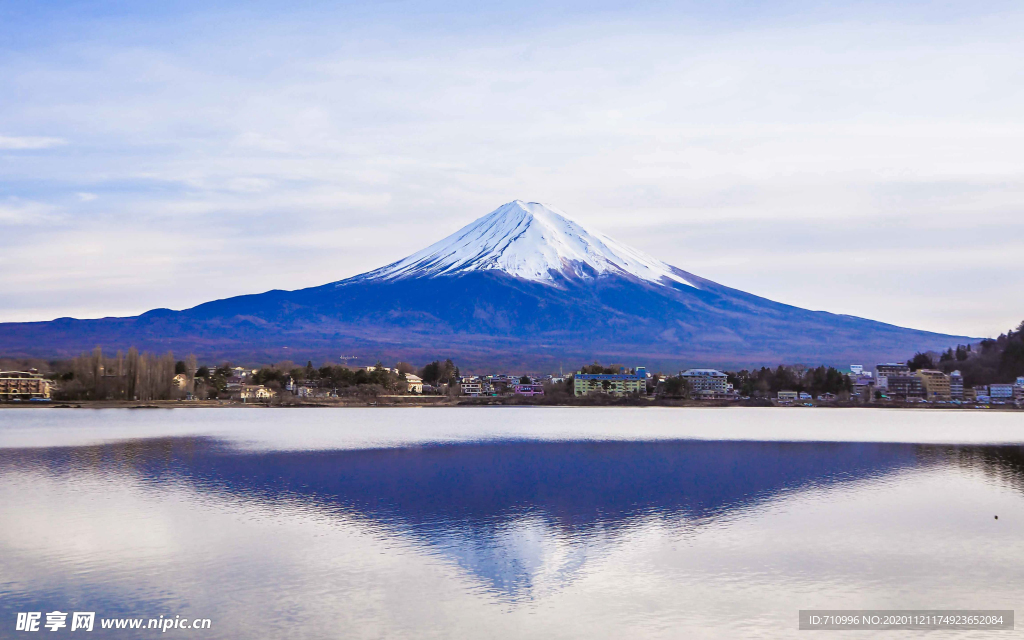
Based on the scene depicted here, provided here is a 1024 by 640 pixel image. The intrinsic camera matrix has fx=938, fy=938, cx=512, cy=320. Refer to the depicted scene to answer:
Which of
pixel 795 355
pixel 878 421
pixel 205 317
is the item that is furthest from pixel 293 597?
pixel 205 317

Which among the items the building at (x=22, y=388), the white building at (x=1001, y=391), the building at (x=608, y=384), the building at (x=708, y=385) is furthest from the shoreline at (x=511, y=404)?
the white building at (x=1001, y=391)

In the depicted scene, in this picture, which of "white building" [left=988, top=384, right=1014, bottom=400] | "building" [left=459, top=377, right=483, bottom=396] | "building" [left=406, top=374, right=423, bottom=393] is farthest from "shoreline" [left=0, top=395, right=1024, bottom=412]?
"building" [left=459, top=377, right=483, bottom=396]

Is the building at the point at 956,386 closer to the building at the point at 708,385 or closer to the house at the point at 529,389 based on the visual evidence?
the building at the point at 708,385

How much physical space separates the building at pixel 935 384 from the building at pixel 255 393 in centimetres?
5197

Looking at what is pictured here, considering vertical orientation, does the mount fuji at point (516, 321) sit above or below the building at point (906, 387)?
above

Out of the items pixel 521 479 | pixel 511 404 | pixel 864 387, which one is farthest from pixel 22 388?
pixel 864 387

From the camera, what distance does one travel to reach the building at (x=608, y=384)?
250 ft

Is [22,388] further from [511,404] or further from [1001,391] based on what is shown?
[1001,391]

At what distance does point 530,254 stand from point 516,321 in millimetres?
23284

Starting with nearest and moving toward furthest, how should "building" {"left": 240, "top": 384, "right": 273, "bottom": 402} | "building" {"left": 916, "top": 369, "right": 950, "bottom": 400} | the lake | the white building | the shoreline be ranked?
the lake
the shoreline
"building" {"left": 240, "top": 384, "right": 273, "bottom": 402}
the white building
"building" {"left": 916, "top": 369, "right": 950, "bottom": 400}

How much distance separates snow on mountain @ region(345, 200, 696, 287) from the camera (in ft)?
559

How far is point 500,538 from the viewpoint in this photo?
1408 centimetres

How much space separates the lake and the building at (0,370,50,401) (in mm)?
42977

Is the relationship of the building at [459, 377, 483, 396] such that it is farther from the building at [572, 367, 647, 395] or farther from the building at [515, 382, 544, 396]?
the building at [572, 367, 647, 395]
